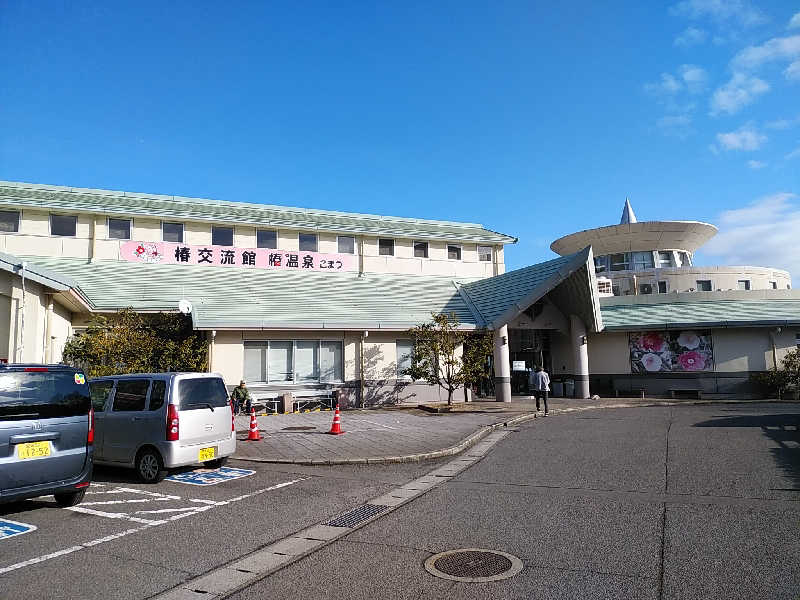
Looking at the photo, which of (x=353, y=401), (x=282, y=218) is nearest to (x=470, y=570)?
(x=353, y=401)

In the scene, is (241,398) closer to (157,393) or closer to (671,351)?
(157,393)

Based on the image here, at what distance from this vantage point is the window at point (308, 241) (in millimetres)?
24375

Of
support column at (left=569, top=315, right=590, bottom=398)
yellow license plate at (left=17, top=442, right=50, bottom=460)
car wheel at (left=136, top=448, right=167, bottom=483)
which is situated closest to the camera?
yellow license plate at (left=17, top=442, right=50, bottom=460)

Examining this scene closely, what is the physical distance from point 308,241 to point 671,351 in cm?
1698

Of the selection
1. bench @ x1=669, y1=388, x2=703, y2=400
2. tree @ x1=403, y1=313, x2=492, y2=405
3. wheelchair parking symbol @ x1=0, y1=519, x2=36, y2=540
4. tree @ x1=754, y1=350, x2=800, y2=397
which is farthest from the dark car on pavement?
tree @ x1=754, y1=350, x2=800, y2=397

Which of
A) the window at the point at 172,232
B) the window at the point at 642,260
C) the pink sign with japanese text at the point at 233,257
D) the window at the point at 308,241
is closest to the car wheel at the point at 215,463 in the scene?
the pink sign with japanese text at the point at 233,257

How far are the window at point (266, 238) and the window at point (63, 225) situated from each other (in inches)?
267

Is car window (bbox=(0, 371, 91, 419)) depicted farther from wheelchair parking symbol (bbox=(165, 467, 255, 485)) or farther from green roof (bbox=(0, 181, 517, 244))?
green roof (bbox=(0, 181, 517, 244))

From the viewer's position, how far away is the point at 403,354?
2200cm

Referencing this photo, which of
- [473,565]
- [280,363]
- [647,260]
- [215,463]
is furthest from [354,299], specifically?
[647,260]

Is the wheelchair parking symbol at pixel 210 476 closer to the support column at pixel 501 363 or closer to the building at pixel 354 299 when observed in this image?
the building at pixel 354 299

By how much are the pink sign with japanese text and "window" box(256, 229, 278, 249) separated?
24cm

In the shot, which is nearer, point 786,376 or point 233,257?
point 786,376

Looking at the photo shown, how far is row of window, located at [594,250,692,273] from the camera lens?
35.6 m
